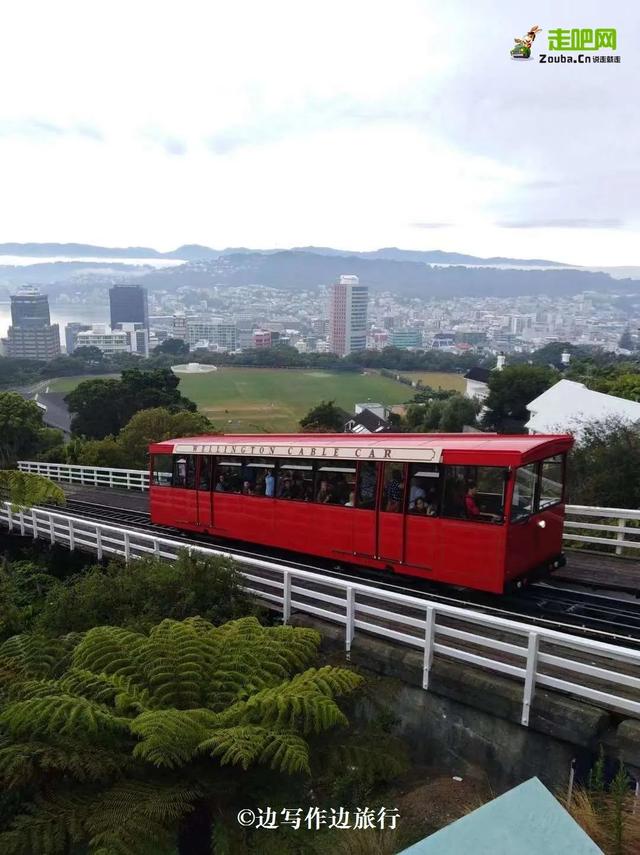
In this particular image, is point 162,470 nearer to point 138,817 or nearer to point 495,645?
point 495,645

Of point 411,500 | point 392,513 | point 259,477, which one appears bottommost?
point 259,477

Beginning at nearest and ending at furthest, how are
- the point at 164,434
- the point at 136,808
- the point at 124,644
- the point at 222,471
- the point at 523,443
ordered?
the point at 136,808 → the point at 124,644 → the point at 523,443 → the point at 222,471 → the point at 164,434

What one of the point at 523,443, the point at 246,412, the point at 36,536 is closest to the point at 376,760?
the point at 523,443

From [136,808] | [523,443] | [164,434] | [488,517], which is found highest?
[523,443]

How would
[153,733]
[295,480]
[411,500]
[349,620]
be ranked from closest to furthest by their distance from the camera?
1. [153,733]
2. [349,620]
3. [411,500]
4. [295,480]

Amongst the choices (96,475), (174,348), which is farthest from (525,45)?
(174,348)

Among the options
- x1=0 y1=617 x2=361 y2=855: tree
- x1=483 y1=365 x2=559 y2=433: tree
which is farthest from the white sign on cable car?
x1=483 y1=365 x2=559 y2=433: tree

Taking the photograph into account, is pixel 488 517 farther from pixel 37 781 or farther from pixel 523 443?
pixel 37 781
